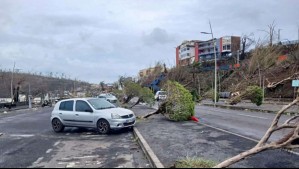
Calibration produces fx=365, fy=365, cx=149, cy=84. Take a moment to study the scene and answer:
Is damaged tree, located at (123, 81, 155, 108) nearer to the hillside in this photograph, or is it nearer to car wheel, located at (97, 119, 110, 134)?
car wheel, located at (97, 119, 110, 134)

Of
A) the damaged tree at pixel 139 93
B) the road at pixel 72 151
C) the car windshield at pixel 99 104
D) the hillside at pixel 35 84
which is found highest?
the hillside at pixel 35 84

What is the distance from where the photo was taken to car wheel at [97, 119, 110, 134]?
50.5 ft

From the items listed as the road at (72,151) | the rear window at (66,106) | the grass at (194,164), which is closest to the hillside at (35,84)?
the rear window at (66,106)

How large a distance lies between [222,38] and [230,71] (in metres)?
48.3

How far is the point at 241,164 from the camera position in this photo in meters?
8.11

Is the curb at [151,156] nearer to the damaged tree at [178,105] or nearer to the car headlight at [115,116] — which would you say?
the car headlight at [115,116]

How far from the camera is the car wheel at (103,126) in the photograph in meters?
15.4

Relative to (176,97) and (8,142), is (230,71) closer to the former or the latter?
(176,97)

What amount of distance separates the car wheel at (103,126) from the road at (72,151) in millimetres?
270

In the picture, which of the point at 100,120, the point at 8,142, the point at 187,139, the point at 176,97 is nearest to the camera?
the point at 187,139

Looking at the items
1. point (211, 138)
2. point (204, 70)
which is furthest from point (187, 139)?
point (204, 70)

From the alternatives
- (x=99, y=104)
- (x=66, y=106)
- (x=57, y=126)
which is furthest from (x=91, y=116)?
(x=57, y=126)

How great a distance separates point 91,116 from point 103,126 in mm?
767

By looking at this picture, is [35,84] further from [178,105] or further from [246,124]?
[246,124]
